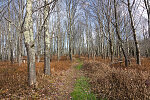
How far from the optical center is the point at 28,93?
268 cm

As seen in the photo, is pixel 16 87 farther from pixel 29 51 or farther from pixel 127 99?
pixel 127 99

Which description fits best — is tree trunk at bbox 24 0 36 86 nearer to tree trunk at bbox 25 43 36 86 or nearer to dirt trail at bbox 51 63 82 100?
tree trunk at bbox 25 43 36 86

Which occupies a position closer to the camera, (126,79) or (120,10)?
(126,79)

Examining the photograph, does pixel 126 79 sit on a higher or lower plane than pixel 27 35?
lower

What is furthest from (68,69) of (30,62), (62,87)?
(30,62)

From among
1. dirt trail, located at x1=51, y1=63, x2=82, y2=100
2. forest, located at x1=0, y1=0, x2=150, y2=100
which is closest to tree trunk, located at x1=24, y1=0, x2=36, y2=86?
forest, located at x1=0, y1=0, x2=150, y2=100

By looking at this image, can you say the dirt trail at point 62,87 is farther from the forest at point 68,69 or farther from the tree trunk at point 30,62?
the tree trunk at point 30,62

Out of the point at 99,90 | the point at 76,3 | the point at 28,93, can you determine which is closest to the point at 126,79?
the point at 99,90

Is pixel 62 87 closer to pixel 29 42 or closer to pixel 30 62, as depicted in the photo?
Result: pixel 30 62

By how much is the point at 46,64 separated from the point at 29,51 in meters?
2.28

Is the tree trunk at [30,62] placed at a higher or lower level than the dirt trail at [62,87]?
higher

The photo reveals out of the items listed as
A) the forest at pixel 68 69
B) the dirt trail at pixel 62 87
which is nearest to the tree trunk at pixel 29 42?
the forest at pixel 68 69

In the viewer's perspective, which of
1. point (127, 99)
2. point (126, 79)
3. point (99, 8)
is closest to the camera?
point (127, 99)

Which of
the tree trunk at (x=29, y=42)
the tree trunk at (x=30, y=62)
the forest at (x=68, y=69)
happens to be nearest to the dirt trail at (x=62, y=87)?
the forest at (x=68, y=69)
